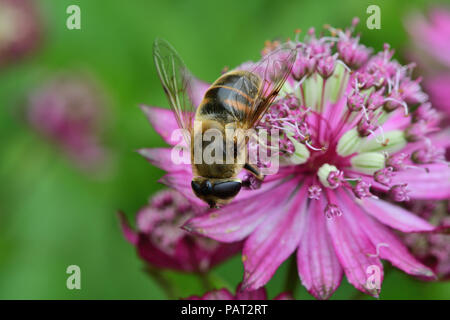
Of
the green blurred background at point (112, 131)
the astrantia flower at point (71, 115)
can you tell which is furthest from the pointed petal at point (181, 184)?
the astrantia flower at point (71, 115)

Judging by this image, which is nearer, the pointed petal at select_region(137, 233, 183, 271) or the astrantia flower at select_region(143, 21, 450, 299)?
the astrantia flower at select_region(143, 21, 450, 299)

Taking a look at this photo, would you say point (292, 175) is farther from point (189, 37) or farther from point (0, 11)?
point (0, 11)

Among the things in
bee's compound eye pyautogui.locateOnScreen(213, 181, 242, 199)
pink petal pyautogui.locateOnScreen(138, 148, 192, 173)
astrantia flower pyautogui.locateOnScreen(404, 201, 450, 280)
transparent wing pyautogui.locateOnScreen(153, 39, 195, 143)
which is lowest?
astrantia flower pyautogui.locateOnScreen(404, 201, 450, 280)

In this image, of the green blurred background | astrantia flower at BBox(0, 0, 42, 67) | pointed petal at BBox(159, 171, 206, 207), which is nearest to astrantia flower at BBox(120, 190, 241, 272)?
pointed petal at BBox(159, 171, 206, 207)

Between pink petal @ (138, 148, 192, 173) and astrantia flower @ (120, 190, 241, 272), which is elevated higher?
pink petal @ (138, 148, 192, 173)

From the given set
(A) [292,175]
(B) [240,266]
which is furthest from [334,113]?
(B) [240,266]

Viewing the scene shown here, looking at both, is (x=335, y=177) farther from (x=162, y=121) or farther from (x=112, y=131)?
(x=112, y=131)

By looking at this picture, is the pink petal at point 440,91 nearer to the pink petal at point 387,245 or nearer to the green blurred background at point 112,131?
the green blurred background at point 112,131

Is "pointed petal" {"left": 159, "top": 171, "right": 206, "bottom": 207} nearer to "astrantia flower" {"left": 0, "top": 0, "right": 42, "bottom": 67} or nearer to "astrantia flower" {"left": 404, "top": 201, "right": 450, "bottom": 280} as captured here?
"astrantia flower" {"left": 404, "top": 201, "right": 450, "bottom": 280}
